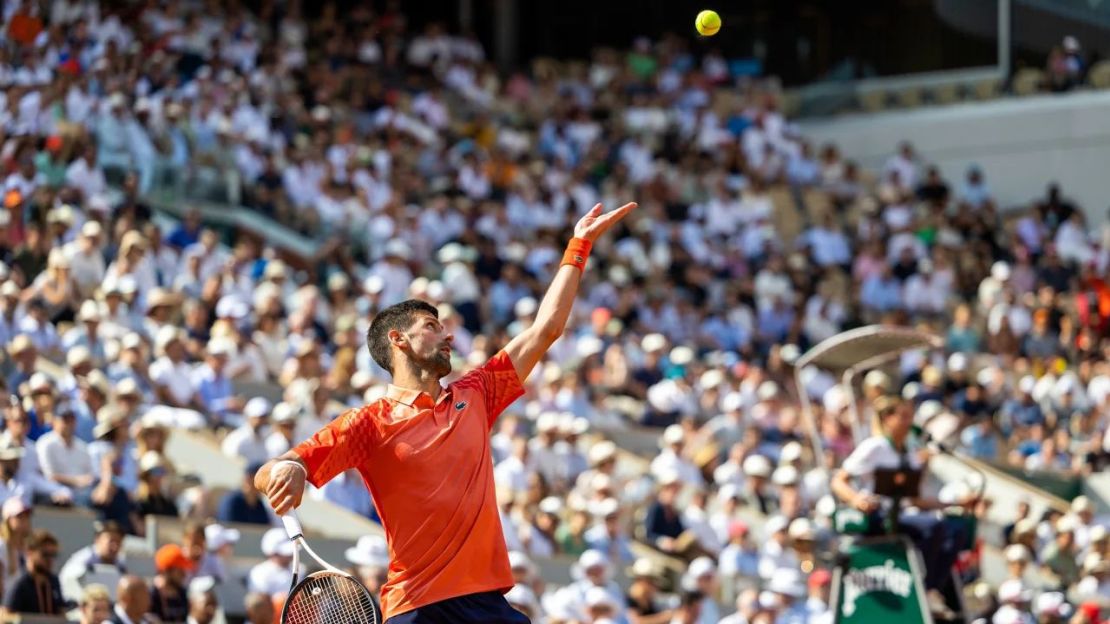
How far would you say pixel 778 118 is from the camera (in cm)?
2748

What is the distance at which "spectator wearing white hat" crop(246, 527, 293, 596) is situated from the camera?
500 inches

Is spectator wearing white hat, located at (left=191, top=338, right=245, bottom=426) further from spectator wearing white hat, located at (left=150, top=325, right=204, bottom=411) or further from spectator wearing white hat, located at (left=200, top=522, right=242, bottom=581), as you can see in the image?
spectator wearing white hat, located at (left=200, top=522, right=242, bottom=581)

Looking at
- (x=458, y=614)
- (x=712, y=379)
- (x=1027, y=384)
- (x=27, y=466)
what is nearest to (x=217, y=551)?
(x=27, y=466)

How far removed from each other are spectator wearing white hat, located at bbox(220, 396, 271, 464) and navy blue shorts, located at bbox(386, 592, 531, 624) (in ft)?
25.1

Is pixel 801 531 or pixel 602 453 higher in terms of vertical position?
pixel 602 453

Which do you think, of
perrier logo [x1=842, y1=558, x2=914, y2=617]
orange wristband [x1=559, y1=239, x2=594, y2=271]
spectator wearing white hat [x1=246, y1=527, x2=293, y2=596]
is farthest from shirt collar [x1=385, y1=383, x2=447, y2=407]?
spectator wearing white hat [x1=246, y1=527, x2=293, y2=596]

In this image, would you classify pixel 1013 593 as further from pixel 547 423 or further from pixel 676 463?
pixel 547 423

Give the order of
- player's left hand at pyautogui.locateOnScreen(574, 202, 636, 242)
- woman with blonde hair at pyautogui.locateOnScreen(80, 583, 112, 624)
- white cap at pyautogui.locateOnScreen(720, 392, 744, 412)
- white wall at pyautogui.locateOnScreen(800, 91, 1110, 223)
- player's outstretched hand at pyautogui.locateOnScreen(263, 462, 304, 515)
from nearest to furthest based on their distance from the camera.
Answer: player's outstretched hand at pyautogui.locateOnScreen(263, 462, 304, 515), player's left hand at pyautogui.locateOnScreen(574, 202, 636, 242), woman with blonde hair at pyautogui.locateOnScreen(80, 583, 112, 624), white cap at pyautogui.locateOnScreen(720, 392, 744, 412), white wall at pyautogui.locateOnScreen(800, 91, 1110, 223)

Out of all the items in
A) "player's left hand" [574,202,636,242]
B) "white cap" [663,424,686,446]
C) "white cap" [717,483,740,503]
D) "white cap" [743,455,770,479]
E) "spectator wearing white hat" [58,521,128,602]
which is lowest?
"white cap" [717,483,740,503]

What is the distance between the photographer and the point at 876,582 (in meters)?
11.8

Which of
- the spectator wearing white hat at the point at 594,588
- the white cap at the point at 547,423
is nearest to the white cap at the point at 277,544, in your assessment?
the spectator wearing white hat at the point at 594,588

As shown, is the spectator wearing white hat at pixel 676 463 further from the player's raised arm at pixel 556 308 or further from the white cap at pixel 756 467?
the player's raised arm at pixel 556 308

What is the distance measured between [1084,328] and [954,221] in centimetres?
372

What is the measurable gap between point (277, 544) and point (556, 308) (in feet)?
19.8
